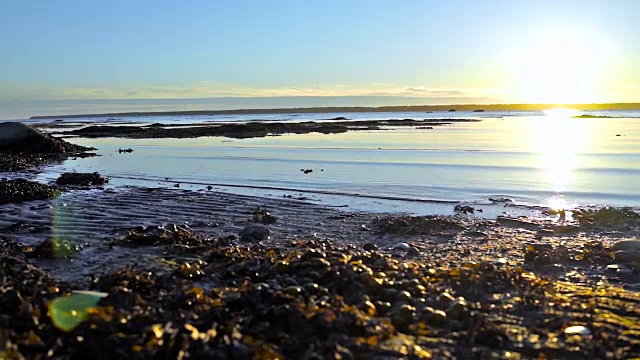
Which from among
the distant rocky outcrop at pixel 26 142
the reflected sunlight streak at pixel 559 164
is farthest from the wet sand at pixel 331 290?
the distant rocky outcrop at pixel 26 142

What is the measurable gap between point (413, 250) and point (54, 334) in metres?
4.58

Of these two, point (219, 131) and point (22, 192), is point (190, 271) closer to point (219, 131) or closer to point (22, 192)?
point (22, 192)

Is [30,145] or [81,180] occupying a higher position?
[30,145]

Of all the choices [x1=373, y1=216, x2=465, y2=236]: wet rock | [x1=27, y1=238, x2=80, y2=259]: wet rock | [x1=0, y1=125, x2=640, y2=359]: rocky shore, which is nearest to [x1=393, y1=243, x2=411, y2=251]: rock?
[x1=0, y1=125, x2=640, y2=359]: rocky shore

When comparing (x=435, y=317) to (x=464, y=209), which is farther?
(x=464, y=209)

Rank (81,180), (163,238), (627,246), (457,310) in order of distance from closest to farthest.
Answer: (457,310) → (627,246) → (163,238) → (81,180)

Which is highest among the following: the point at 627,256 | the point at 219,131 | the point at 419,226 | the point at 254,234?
the point at 219,131

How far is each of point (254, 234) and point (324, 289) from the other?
3.43 m

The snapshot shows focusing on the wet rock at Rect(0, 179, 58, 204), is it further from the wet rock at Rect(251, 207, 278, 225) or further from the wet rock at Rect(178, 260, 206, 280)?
the wet rock at Rect(178, 260, 206, 280)

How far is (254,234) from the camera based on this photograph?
8352 millimetres

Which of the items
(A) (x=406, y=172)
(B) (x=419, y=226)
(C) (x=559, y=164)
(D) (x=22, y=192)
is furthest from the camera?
(C) (x=559, y=164)

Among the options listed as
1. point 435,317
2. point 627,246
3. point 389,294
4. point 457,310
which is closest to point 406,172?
point 627,246

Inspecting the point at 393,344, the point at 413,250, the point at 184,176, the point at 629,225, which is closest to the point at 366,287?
→ the point at 393,344

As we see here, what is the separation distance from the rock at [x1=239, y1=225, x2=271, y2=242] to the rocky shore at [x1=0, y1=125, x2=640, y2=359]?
0.11 feet
